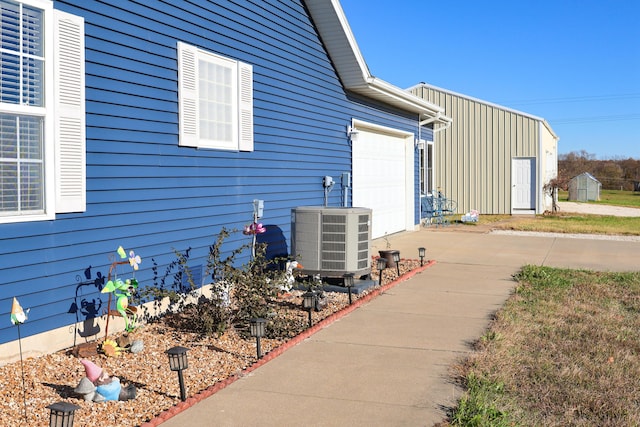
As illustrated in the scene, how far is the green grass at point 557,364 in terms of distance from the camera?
163 inches

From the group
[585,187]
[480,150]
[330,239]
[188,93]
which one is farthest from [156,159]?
[585,187]

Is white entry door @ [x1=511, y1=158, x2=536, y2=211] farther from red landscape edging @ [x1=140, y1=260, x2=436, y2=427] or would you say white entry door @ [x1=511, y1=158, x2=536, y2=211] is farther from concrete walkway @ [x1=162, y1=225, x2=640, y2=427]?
red landscape edging @ [x1=140, y1=260, x2=436, y2=427]

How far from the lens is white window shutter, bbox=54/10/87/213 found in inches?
205

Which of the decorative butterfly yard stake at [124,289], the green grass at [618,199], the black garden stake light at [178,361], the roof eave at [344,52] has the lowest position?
the black garden stake light at [178,361]

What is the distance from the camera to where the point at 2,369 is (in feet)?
15.5

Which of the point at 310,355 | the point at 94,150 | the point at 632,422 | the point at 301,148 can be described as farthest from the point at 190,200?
the point at 632,422

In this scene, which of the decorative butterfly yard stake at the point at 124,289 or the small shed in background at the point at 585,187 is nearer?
the decorative butterfly yard stake at the point at 124,289

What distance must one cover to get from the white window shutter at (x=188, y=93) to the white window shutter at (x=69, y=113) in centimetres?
148

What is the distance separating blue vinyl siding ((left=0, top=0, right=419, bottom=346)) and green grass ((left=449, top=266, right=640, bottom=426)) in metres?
3.30

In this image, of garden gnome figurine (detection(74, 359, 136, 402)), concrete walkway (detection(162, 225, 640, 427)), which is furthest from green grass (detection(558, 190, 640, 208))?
garden gnome figurine (detection(74, 359, 136, 402))

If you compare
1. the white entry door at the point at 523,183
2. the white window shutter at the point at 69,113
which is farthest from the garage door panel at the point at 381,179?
the white entry door at the point at 523,183

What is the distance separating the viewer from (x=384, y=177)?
13.9 metres

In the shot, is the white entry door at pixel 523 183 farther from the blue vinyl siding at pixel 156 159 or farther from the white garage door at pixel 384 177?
the blue vinyl siding at pixel 156 159

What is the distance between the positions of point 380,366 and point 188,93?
11.8 ft
